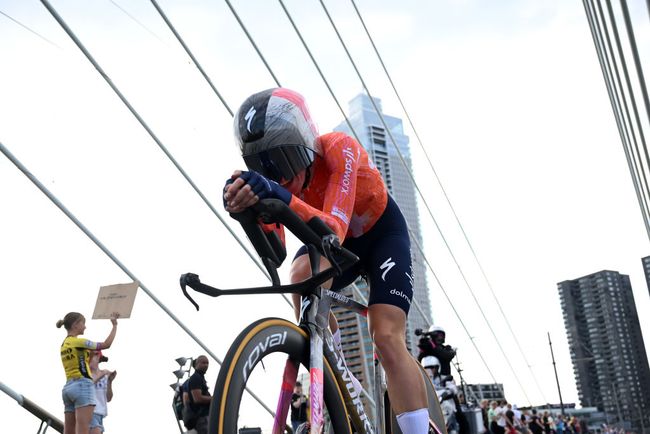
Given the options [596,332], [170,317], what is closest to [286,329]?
[170,317]

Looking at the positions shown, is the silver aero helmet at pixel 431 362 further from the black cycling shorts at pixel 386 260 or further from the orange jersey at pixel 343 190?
the orange jersey at pixel 343 190

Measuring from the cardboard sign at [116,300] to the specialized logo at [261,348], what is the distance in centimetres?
268

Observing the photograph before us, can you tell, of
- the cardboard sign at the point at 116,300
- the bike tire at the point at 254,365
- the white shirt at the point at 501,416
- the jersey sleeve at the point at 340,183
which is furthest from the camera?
the white shirt at the point at 501,416

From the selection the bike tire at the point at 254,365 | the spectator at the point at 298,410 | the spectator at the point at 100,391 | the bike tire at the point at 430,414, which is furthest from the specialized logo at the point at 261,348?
the spectator at the point at 100,391

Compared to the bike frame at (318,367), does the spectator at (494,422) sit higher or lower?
higher

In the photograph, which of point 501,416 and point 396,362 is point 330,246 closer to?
point 396,362

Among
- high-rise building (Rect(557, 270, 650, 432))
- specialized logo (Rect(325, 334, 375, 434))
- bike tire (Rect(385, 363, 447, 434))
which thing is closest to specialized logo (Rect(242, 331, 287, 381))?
specialized logo (Rect(325, 334, 375, 434))

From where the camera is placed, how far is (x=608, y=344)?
204ft

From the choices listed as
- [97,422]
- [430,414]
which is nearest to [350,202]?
[430,414]

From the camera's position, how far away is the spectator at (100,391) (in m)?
4.03

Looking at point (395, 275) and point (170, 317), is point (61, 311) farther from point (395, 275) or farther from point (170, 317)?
point (395, 275)

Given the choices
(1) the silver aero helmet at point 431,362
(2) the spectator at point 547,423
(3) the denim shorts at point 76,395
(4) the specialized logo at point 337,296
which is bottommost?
(4) the specialized logo at point 337,296

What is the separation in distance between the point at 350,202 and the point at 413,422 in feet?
2.19

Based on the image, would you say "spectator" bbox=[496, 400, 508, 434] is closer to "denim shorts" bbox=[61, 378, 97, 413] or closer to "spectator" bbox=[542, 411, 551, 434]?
"spectator" bbox=[542, 411, 551, 434]
